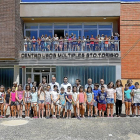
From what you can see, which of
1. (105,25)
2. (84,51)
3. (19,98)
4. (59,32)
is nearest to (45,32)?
(59,32)

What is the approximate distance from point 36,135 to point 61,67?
8.22 meters

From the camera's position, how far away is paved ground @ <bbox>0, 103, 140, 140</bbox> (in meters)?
5.41

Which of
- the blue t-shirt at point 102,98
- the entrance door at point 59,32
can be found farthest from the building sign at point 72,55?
the blue t-shirt at point 102,98

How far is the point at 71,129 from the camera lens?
6094mm

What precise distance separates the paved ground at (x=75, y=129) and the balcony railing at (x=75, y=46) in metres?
6.85

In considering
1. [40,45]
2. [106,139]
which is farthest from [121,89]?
[40,45]

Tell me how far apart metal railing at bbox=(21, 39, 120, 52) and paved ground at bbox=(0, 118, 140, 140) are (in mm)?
6858

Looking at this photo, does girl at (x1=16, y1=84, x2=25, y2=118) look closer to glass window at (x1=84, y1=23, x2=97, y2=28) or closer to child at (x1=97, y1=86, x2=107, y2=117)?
child at (x1=97, y1=86, x2=107, y2=117)

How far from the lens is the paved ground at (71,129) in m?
5.41

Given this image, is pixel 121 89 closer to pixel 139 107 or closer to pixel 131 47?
pixel 139 107

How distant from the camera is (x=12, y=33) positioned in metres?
12.5

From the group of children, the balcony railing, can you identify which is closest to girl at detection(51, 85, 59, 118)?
the group of children

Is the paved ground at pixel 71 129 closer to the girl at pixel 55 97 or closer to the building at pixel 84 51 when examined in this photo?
the girl at pixel 55 97

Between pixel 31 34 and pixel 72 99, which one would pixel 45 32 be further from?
pixel 72 99
